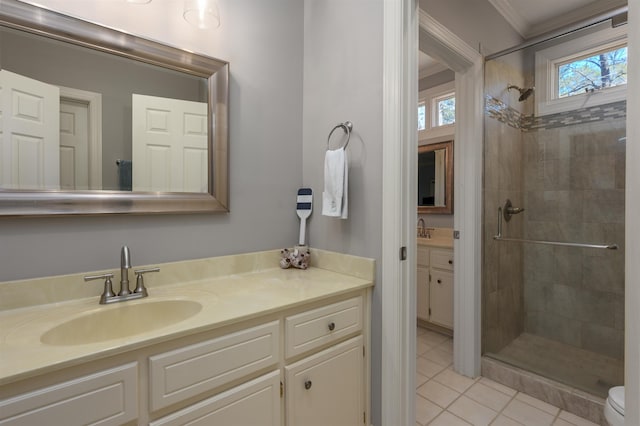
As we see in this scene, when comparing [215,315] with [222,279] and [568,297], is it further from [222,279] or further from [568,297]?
[568,297]

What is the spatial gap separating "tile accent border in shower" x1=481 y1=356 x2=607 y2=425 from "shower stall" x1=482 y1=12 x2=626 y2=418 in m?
0.02

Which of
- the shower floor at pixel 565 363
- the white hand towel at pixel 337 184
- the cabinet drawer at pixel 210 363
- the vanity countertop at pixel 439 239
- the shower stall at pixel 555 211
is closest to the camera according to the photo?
the cabinet drawer at pixel 210 363

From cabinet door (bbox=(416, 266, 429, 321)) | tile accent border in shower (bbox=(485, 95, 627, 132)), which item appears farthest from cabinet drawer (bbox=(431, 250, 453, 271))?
tile accent border in shower (bbox=(485, 95, 627, 132))

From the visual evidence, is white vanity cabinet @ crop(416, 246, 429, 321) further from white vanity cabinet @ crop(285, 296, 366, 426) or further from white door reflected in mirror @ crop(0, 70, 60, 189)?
white door reflected in mirror @ crop(0, 70, 60, 189)

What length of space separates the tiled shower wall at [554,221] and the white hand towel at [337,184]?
1248 millimetres

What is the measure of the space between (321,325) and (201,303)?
0.48 meters

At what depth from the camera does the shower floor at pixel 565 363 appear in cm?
186

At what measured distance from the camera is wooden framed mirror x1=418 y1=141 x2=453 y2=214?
3018 mm

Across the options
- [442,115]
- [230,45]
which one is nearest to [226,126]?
[230,45]

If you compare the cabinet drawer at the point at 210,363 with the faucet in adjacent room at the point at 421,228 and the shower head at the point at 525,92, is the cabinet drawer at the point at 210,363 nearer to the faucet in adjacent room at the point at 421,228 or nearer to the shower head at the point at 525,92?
the faucet in adjacent room at the point at 421,228

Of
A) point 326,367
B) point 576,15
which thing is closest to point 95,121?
point 326,367

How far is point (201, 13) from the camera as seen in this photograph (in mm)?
1355

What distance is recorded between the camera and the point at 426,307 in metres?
2.77

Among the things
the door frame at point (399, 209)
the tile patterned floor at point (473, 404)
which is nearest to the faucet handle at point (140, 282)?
the door frame at point (399, 209)
